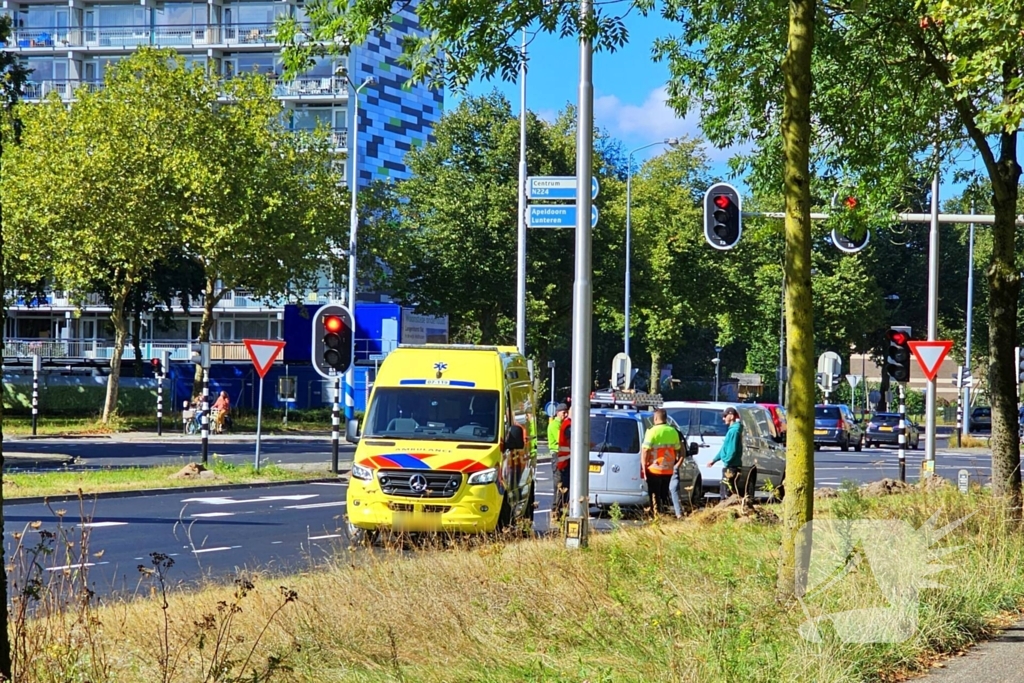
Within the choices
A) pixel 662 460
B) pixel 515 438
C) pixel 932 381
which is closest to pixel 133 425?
pixel 932 381

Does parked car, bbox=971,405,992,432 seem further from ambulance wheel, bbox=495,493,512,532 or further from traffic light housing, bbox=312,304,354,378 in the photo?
ambulance wheel, bbox=495,493,512,532

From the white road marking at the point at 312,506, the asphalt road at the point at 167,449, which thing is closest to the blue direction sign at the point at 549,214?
the white road marking at the point at 312,506

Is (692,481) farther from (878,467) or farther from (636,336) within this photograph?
(636,336)

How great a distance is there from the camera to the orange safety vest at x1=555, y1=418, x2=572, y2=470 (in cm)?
1986

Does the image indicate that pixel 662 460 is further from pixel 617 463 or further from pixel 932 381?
pixel 932 381

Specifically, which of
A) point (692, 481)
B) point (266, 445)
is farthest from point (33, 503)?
point (266, 445)

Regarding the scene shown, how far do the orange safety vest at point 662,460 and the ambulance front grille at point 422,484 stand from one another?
196 inches

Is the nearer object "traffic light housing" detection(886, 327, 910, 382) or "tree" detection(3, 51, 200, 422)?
"traffic light housing" detection(886, 327, 910, 382)

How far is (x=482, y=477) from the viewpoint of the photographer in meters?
16.2

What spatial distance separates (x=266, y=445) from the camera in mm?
43938

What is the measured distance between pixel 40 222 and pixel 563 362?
146ft

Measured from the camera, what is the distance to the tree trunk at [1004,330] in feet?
48.6

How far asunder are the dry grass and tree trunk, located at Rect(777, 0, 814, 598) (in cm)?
54

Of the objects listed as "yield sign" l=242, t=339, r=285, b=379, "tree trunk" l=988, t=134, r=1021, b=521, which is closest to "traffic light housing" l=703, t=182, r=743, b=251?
"tree trunk" l=988, t=134, r=1021, b=521
